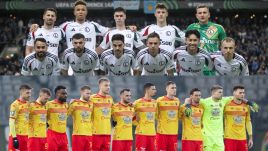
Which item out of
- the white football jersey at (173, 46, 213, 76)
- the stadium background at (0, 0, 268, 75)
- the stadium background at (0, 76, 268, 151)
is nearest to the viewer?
the white football jersey at (173, 46, 213, 76)

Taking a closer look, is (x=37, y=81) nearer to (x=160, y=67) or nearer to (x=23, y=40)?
(x=160, y=67)

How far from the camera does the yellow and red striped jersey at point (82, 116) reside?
Result: 39.4 feet

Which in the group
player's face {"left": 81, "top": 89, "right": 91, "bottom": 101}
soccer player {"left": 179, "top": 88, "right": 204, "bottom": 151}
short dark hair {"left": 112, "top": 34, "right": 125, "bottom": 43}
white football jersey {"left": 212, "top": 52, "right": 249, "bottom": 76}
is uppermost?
short dark hair {"left": 112, "top": 34, "right": 125, "bottom": 43}

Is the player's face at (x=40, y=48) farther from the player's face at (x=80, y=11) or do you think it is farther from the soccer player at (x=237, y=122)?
the soccer player at (x=237, y=122)

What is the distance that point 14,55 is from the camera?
1128 inches

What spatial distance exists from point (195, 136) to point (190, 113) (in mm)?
491

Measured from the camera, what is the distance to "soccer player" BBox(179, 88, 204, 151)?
1227 centimetres

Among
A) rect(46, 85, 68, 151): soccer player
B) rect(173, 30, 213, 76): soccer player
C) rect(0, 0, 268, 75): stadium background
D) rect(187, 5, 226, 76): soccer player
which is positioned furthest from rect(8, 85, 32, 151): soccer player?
rect(0, 0, 268, 75): stadium background

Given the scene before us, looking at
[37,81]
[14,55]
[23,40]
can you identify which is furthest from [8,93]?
[23,40]

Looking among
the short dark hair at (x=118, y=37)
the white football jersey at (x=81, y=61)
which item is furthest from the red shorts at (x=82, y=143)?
the short dark hair at (x=118, y=37)

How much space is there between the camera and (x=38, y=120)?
1212 centimetres

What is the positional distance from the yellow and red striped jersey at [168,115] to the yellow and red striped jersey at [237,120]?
1043mm

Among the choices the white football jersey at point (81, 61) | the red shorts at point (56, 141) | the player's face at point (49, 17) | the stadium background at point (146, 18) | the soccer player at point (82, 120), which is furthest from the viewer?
the stadium background at point (146, 18)

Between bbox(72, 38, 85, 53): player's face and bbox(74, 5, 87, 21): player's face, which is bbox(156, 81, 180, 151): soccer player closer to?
bbox(72, 38, 85, 53): player's face
